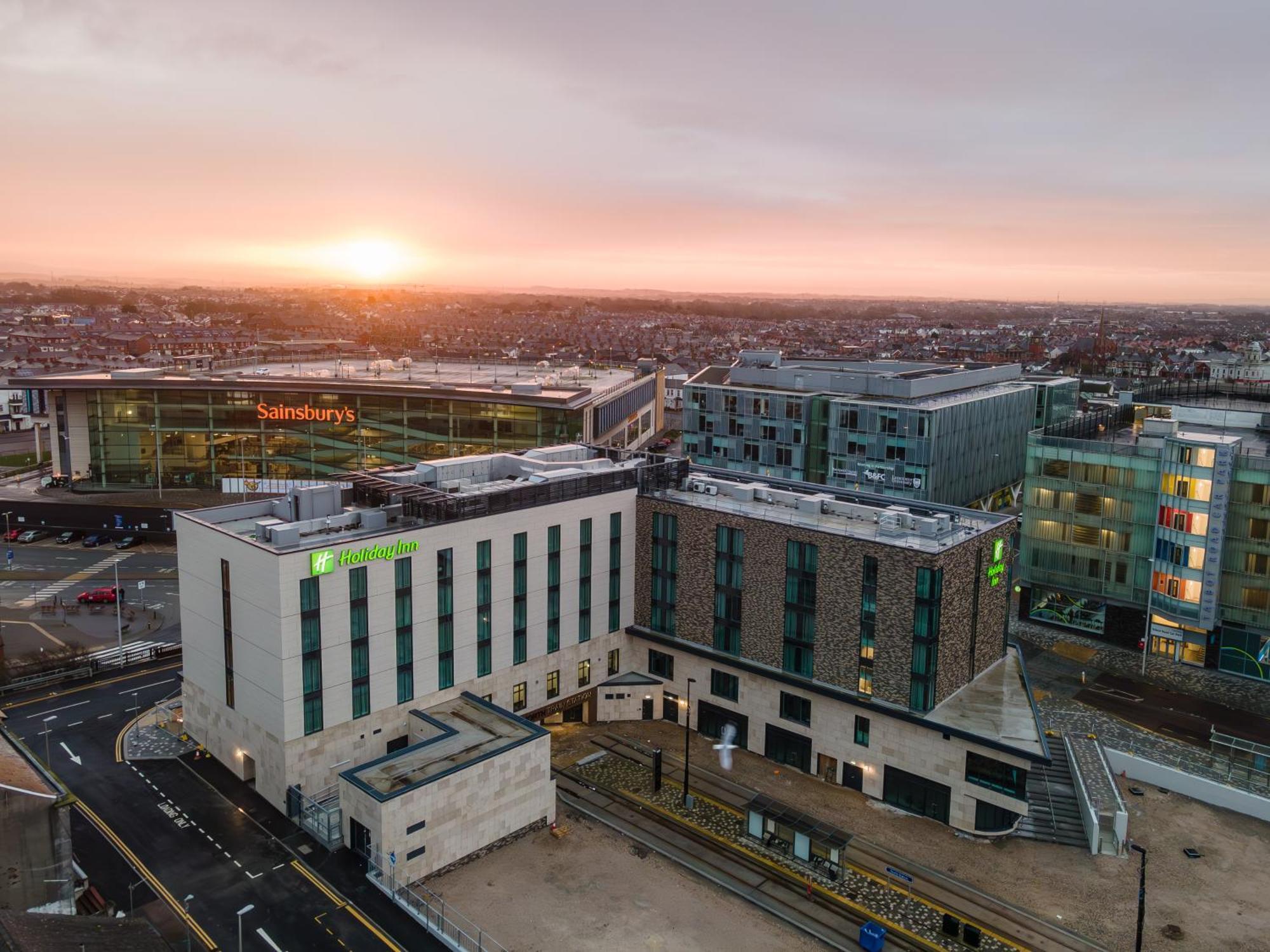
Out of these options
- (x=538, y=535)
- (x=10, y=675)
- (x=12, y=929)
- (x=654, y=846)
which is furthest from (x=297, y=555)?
(x=10, y=675)

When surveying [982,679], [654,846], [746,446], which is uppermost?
[746,446]

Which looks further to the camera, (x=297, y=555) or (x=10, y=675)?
(x=10, y=675)

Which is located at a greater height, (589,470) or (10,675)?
(589,470)

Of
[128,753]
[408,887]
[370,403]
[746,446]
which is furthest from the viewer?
[370,403]

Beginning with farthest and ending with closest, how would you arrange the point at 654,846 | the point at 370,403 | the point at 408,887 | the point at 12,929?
the point at 370,403, the point at 654,846, the point at 408,887, the point at 12,929

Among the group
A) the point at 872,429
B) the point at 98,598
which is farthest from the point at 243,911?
the point at 872,429

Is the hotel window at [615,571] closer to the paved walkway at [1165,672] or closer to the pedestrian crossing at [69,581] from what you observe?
the paved walkway at [1165,672]

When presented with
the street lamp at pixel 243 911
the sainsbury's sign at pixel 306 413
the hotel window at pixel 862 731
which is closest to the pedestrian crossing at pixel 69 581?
the sainsbury's sign at pixel 306 413

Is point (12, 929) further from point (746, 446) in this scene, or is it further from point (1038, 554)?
point (746, 446)

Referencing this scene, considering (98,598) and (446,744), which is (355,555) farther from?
(98,598)
